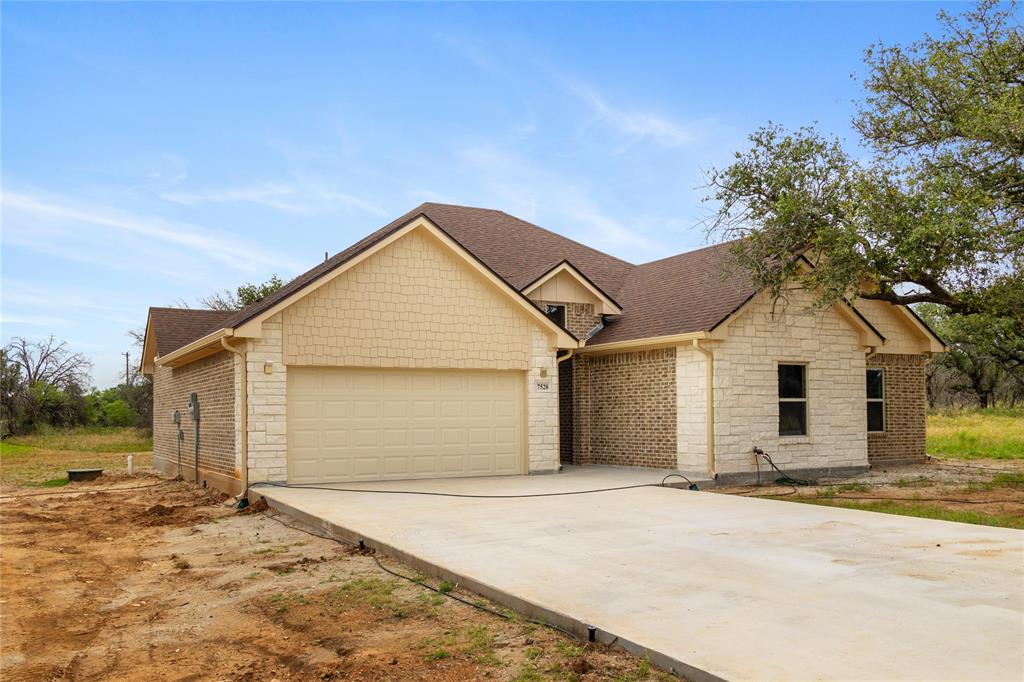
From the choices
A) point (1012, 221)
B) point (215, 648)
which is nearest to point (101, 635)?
point (215, 648)

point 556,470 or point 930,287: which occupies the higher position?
point 930,287

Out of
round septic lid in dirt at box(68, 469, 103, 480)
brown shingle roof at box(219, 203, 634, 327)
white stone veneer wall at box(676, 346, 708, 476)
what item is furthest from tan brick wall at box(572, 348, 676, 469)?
round septic lid in dirt at box(68, 469, 103, 480)

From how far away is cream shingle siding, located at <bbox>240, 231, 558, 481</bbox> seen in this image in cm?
1513

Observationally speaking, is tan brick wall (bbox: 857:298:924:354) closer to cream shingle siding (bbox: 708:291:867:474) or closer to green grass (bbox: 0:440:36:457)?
cream shingle siding (bbox: 708:291:867:474)

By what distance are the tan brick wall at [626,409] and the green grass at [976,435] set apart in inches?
452

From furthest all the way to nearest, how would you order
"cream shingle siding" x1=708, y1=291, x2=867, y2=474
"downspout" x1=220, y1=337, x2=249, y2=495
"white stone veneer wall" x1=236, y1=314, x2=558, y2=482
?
"cream shingle siding" x1=708, y1=291, x2=867, y2=474, "white stone veneer wall" x1=236, y1=314, x2=558, y2=482, "downspout" x1=220, y1=337, x2=249, y2=495

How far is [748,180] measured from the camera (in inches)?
695

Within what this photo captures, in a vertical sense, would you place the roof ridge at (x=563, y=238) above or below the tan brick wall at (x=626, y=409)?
above

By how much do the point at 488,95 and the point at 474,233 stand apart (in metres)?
6.00

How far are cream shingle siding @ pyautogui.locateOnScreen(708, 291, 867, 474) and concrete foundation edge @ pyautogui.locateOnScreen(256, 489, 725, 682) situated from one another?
9.35 metres

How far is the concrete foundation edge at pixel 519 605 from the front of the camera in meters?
5.16

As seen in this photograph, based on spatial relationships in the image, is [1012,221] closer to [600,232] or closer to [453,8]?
[453,8]

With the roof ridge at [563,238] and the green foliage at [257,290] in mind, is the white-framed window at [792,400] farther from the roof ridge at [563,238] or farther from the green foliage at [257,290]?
the green foliage at [257,290]

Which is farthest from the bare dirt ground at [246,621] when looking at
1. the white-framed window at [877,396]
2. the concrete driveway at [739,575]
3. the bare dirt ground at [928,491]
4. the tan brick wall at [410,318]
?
the white-framed window at [877,396]
